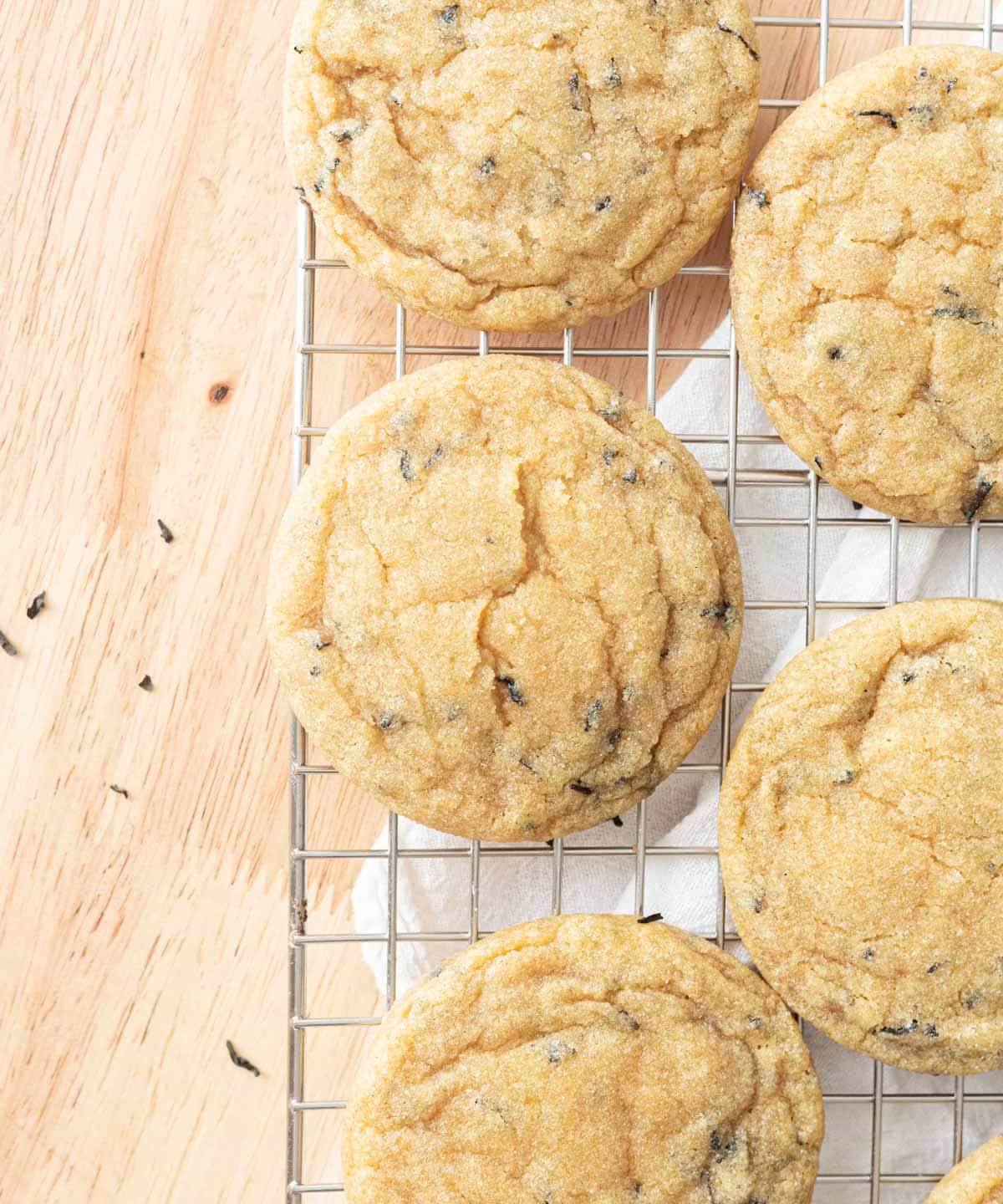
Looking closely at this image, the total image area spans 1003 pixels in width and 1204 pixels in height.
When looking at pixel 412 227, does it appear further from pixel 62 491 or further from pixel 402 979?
pixel 402 979

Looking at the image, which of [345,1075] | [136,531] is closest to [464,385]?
[136,531]

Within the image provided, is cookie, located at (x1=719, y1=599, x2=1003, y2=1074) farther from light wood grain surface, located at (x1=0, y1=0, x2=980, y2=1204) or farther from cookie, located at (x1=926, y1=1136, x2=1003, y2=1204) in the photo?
light wood grain surface, located at (x1=0, y1=0, x2=980, y2=1204)

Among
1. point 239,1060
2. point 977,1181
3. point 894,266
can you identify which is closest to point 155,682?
point 239,1060

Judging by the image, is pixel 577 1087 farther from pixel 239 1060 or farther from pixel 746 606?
pixel 746 606

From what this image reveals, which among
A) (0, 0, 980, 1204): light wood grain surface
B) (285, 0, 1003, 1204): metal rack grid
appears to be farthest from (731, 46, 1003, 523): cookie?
(0, 0, 980, 1204): light wood grain surface

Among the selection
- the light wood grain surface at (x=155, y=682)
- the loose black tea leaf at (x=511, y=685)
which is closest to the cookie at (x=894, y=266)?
the light wood grain surface at (x=155, y=682)
